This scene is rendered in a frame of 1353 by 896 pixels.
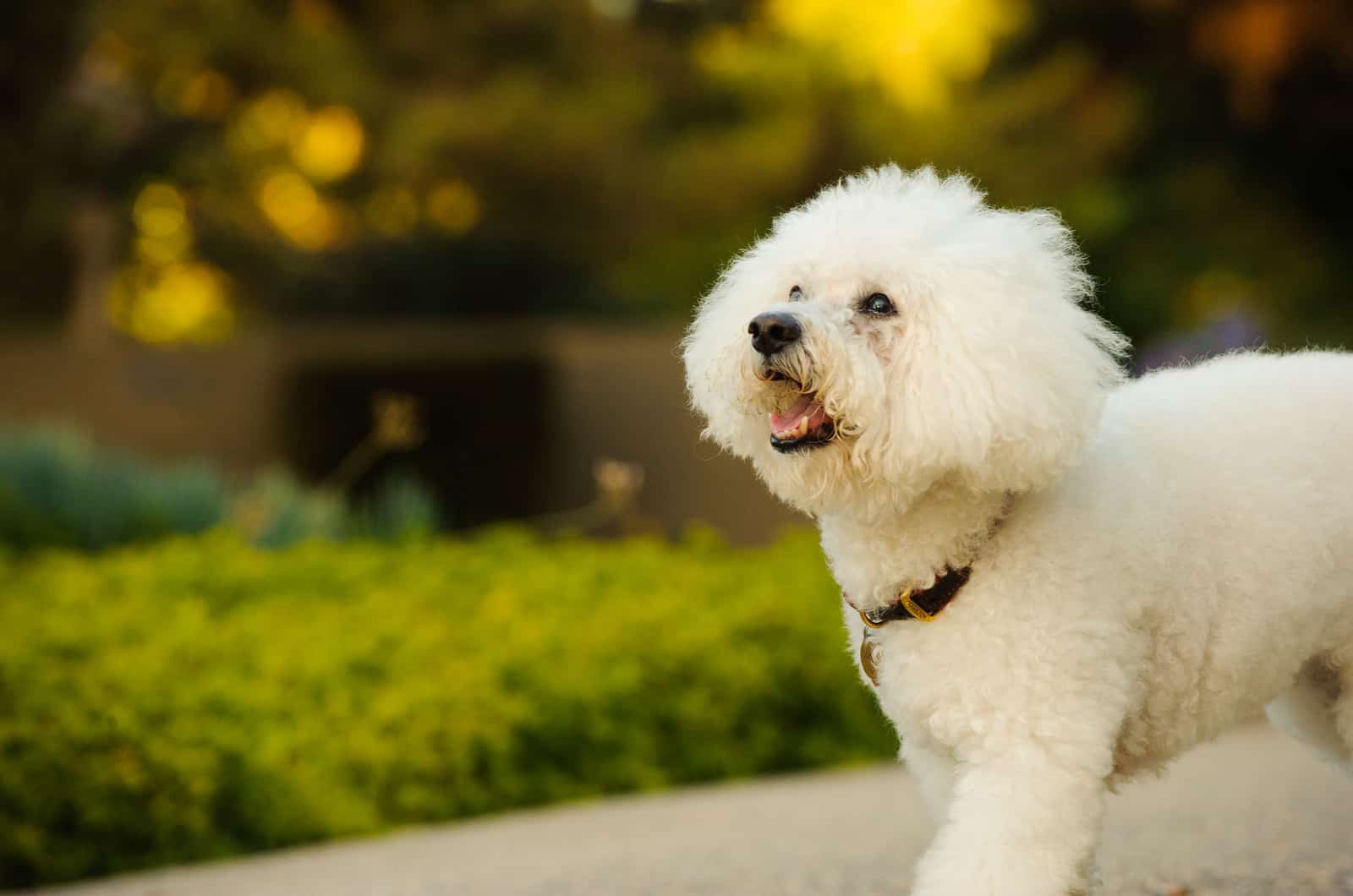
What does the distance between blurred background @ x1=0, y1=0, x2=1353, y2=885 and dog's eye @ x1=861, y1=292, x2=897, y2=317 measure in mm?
2888

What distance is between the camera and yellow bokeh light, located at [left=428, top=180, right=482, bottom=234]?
44.8 ft

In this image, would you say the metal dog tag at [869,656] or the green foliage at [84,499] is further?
the green foliage at [84,499]

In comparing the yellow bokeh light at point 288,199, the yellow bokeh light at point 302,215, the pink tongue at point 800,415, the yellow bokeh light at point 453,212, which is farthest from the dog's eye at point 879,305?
the yellow bokeh light at point 453,212

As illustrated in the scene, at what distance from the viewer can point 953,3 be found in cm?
1429

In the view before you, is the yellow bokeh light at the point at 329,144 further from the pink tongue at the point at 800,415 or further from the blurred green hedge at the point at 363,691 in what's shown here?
the pink tongue at the point at 800,415

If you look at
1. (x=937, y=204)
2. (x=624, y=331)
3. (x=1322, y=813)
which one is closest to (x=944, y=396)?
(x=937, y=204)

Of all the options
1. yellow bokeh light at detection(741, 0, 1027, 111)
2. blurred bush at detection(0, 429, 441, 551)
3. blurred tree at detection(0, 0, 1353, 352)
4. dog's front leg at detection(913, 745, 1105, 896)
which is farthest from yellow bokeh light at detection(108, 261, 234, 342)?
dog's front leg at detection(913, 745, 1105, 896)

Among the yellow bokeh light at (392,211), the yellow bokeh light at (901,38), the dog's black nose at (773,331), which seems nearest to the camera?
the dog's black nose at (773,331)

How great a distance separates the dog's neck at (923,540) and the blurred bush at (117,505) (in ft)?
18.0

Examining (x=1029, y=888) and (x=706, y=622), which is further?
(x=706, y=622)

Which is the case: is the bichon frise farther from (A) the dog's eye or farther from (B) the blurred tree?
(B) the blurred tree

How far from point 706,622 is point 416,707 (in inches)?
54.5

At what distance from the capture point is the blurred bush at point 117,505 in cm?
753

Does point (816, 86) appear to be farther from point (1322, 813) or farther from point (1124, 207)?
point (1322, 813)
